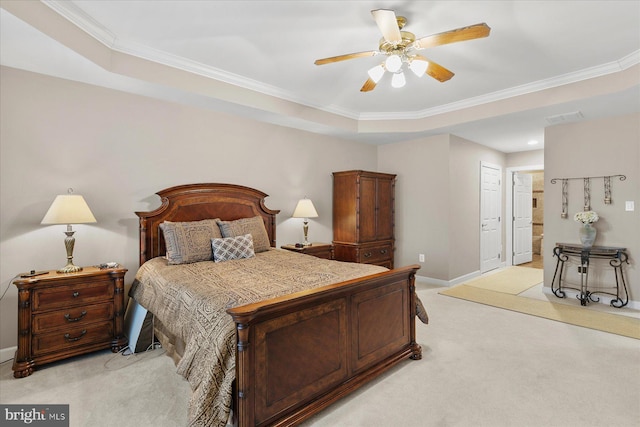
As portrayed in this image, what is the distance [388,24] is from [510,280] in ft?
16.4

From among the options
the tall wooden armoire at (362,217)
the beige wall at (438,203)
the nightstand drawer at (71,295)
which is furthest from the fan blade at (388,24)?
the beige wall at (438,203)

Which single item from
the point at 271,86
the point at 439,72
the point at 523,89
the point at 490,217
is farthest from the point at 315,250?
the point at 490,217

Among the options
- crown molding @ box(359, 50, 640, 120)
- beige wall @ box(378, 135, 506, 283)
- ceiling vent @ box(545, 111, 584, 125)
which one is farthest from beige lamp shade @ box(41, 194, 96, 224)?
ceiling vent @ box(545, 111, 584, 125)

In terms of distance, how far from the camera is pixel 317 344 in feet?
6.41

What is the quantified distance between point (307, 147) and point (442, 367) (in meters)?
3.46

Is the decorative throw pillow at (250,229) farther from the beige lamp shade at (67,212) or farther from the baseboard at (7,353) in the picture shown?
the baseboard at (7,353)

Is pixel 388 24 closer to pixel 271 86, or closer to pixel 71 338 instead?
pixel 271 86

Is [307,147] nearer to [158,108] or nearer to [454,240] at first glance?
[158,108]

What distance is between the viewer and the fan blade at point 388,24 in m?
1.97

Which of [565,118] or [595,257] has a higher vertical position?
[565,118]

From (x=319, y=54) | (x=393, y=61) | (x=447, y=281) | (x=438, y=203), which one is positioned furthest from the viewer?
(x=438, y=203)

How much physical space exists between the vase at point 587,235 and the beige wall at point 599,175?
24 cm

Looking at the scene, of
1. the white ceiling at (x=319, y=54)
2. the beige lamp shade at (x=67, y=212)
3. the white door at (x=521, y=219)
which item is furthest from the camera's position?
the white door at (x=521, y=219)

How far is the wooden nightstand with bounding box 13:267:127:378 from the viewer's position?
243 centimetres
